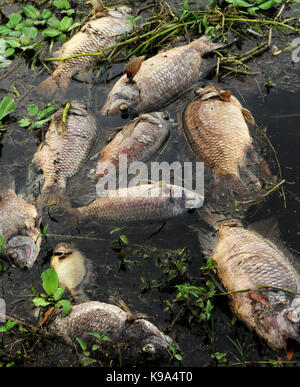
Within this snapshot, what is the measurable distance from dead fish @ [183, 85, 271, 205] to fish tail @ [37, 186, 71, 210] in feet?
4.87

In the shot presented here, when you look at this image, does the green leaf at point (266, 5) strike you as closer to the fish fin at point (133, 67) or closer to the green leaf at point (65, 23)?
the fish fin at point (133, 67)

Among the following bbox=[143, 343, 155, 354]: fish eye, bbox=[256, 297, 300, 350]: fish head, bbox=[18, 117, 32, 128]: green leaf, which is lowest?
bbox=[256, 297, 300, 350]: fish head

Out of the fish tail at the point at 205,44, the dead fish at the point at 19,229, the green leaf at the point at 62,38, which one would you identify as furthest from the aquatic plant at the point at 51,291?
the green leaf at the point at 62,38

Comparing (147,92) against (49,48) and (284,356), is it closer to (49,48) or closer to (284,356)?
(49,48)

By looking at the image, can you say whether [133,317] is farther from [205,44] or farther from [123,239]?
[205,44]

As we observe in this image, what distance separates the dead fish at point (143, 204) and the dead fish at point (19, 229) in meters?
0.46

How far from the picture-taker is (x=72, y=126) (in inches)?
201

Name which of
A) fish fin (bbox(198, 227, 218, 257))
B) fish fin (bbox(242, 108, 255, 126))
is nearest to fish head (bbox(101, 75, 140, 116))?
fish fin (bbox(242, 108, 255, 126))

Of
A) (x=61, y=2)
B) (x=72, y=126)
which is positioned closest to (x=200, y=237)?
(x=72, y=126)

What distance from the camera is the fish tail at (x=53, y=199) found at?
15.1 ft

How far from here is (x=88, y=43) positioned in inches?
237

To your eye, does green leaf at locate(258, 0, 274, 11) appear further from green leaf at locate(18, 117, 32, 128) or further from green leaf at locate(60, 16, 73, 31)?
green leaf at locate(18, 117, 32, 128)

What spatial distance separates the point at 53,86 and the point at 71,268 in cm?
261

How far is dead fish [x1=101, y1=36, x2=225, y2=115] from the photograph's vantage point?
210 inches
